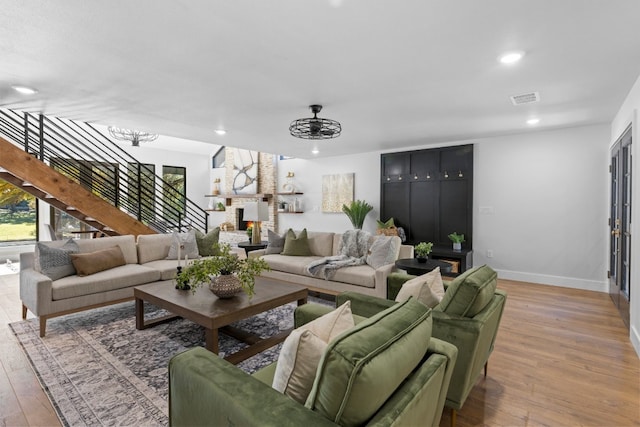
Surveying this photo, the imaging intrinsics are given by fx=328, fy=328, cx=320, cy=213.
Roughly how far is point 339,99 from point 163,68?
175 centimetres

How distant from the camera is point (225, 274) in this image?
2.91 m

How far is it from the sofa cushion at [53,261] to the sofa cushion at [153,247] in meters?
0.89

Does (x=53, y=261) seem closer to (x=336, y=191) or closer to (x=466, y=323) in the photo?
(x=466, y=323)

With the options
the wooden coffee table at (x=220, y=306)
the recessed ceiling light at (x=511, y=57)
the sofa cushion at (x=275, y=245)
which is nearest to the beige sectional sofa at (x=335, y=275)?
the sofa cushion at (x=275, y=245)

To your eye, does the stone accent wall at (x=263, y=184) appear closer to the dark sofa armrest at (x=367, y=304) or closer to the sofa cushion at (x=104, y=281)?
the sofa cushion at (x=104, y=281)

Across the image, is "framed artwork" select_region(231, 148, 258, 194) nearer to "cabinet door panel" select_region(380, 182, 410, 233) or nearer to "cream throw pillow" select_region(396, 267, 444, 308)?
"cabinet door panel" select_region(380, 182, 410, 233)

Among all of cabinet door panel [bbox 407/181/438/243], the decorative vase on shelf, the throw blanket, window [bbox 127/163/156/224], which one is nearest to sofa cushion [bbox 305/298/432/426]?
the decorative vase on shelf

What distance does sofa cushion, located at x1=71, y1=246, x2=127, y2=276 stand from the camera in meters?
3.53

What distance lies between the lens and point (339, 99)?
3.60m

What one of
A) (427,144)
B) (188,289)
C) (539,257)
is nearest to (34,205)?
(188,289)

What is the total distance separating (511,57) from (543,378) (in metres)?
2.42

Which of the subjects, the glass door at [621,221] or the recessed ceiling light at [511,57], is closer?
the recessed ceiling light at [511,57]

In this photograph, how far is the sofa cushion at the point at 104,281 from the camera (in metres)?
3.23

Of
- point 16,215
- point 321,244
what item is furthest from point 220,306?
point 16,215
